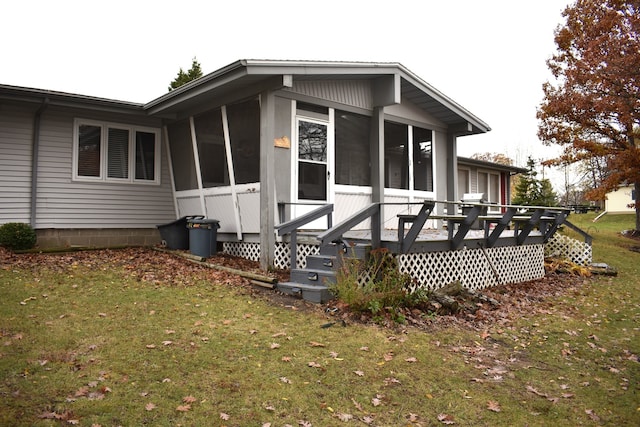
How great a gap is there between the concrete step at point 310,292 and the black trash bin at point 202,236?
2846 millimetres

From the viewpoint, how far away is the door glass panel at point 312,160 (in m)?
8.62

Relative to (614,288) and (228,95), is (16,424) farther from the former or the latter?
(614,288)

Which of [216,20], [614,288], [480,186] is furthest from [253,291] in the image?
[216,20]

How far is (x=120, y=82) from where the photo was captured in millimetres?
39125

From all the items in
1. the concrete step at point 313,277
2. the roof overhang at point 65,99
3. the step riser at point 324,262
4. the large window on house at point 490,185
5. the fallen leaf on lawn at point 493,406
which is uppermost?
the roof overhang at point 65,99

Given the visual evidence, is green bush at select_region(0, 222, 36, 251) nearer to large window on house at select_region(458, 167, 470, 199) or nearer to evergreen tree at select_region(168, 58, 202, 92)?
evergreen tree at select_region(168, 58, 202, 92)

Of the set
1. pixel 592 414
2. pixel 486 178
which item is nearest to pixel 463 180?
pixel 486 178

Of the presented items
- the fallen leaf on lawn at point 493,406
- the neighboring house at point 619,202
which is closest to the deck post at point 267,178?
the fallen leaf on lawn at point 493,406

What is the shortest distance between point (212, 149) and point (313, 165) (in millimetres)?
2189

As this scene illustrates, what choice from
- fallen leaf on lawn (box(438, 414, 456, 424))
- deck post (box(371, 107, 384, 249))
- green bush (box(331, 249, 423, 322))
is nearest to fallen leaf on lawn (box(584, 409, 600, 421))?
fallen leaf on lawn (box(438, 414, 456, 424))

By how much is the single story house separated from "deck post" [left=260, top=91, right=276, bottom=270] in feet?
0.07

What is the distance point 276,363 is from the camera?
4176 mm

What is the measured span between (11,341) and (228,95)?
5.75 m

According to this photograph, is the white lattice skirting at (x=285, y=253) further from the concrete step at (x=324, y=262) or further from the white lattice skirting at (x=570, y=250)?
the white lattice skirting at (x=570, y=250)
